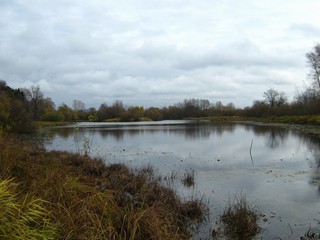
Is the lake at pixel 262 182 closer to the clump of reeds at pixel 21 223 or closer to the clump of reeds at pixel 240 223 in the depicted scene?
the clump of reeds at pixel 240 223

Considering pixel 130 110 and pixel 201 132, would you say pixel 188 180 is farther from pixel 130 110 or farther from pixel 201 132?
→ pixel 130 110

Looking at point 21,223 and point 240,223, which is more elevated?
point 21,223

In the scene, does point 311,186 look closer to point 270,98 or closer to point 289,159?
point 289,159

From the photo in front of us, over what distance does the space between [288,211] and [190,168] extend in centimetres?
689

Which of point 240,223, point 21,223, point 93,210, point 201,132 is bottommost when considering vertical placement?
point 240,223

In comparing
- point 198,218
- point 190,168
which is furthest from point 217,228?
point 190,168

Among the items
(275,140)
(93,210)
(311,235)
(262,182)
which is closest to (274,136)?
(275,140)

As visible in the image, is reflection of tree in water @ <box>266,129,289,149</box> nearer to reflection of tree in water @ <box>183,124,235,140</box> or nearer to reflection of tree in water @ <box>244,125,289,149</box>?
reflection of tree in water @ <box>244,125,289,149</box>

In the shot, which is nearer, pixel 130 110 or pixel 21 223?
pixel 21 223

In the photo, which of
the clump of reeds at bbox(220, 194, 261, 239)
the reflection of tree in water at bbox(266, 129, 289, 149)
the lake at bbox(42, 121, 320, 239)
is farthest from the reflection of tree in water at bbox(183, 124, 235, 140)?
the clump of reeds at bbox(220, 194, 261, 239)

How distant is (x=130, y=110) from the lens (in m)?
112

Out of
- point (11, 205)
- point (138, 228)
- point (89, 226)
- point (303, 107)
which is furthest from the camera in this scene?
point (303, 107)

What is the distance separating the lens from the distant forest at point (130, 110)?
1471 inches

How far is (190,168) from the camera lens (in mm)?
15195
